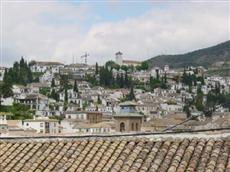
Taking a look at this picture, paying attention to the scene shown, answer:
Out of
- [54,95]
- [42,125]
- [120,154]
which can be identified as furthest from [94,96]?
[120,154]

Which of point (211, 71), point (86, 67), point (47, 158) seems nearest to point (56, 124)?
point (47, 158)

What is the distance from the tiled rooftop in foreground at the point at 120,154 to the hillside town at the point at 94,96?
132 ft

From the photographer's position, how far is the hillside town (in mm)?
Result: 79000

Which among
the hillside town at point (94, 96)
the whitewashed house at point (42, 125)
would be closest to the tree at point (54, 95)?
the hillside town at point (94, 96)


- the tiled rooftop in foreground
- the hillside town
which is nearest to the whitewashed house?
the hillside town

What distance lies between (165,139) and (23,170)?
2.17m

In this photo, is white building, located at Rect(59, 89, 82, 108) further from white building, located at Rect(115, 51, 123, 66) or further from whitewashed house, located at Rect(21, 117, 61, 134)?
white building, located at Rect(115, 51, 123, 66)

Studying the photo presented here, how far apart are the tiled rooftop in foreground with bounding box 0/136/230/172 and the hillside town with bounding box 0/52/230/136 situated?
40.3 m

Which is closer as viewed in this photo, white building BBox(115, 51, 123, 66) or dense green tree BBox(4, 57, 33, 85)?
dense green tree BBox(4, 57, 33, 85)

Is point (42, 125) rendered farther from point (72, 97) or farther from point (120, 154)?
point (120, 154)

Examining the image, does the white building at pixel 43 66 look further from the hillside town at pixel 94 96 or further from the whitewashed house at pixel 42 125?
the whitewashed house at pixel 42 125

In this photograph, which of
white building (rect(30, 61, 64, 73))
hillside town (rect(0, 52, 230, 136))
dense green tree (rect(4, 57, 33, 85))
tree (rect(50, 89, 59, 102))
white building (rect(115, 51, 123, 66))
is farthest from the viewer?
white building (rect(115, 51, 123, 66))

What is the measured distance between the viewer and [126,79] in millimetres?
150750

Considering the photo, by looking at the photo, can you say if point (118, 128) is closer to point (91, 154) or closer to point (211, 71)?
point (91, 154)
